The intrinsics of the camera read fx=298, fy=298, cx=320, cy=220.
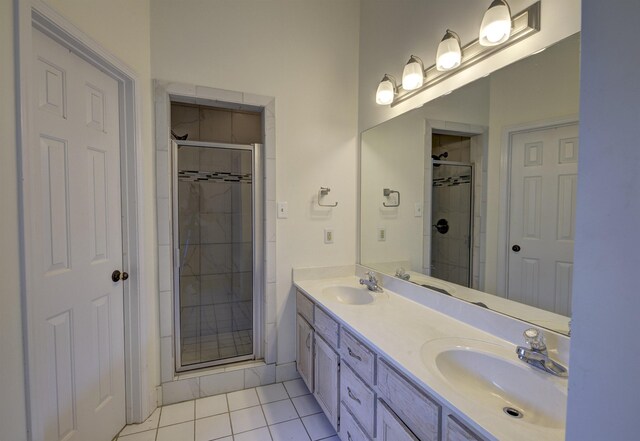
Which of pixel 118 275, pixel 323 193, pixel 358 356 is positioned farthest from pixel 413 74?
pixel 118 275

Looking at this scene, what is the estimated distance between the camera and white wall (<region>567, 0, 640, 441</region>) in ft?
1.31

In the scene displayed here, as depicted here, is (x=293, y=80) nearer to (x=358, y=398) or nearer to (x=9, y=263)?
(x=9, y=263)

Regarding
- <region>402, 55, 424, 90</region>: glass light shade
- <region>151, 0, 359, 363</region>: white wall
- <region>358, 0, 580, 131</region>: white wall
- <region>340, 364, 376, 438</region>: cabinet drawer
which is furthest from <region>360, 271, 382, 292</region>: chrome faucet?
<region>402, 55, 424, 90</region>: glass light shade

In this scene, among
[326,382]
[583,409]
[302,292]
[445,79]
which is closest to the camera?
[583,409]

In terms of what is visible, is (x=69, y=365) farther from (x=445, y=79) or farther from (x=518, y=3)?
(x=518, y=3)

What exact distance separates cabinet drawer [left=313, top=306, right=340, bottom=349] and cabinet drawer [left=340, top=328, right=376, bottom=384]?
8cm

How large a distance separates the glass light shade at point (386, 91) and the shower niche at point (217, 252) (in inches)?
37.5

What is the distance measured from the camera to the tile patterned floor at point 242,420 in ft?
5.64

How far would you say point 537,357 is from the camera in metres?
1.01

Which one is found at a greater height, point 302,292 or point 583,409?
point 583,409

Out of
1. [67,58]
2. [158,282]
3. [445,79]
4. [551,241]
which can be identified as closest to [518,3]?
[445,79]

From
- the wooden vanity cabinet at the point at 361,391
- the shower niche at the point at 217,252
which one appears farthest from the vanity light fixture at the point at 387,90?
the wooden vanity cabinet at the point at 361,391

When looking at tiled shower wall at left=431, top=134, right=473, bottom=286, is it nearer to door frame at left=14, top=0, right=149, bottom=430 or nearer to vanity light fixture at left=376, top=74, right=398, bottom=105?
vanity light fixture at left=376, top=74, right=398, bottom=105

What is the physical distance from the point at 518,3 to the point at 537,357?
4.35 feet
